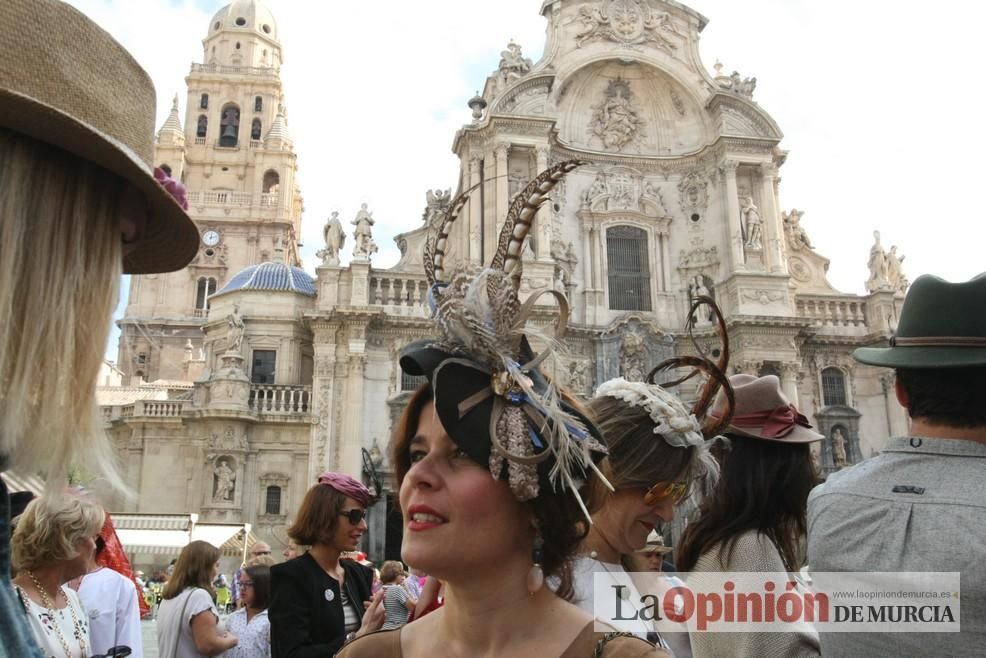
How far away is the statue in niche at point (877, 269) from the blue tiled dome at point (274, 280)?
19691 mm

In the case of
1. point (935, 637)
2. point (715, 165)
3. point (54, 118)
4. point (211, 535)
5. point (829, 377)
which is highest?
point (715, 165)

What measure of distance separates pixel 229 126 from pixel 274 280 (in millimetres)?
34275

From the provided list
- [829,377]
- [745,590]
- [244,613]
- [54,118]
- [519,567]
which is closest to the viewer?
[54,118]

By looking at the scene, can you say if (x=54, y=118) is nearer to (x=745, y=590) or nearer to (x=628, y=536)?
(x=628, y=536)

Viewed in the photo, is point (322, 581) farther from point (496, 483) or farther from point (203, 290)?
point (203, 290)

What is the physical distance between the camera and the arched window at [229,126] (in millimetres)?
56906

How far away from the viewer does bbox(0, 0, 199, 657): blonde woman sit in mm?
1392

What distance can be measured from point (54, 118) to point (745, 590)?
8.89 feet

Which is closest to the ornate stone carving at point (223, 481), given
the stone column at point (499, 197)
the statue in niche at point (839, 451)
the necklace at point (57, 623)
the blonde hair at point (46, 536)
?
the stone column at point (499, 197)

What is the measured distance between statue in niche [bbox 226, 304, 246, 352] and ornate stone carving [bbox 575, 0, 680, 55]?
1556 centimetres

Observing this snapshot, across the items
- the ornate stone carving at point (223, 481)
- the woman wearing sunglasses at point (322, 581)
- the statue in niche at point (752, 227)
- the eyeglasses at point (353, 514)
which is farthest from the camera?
the statue in niche at point (752, 227)

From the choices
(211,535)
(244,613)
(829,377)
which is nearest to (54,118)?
(244,613)

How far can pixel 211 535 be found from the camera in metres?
20.9

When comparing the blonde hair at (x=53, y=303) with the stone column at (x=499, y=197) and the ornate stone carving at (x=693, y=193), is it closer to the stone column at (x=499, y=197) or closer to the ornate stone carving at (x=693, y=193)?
the stone column at (x=499, y=197)
